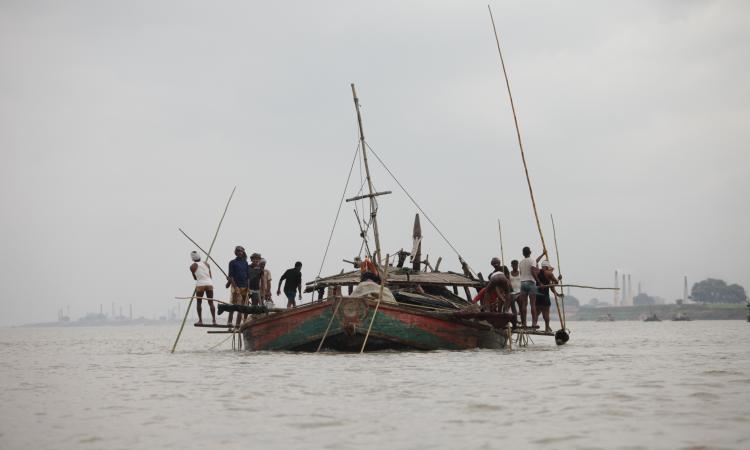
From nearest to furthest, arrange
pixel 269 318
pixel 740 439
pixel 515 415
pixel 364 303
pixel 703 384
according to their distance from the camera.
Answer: pixel 740 439
pixel 515 415
pixel 703 384
pixel 364 303
pixel 269 318

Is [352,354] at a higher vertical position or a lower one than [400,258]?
lower

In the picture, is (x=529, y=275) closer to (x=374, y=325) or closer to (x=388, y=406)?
(x=374, y=325)

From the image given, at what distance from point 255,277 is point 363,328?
163 inches

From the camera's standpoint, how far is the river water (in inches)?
292

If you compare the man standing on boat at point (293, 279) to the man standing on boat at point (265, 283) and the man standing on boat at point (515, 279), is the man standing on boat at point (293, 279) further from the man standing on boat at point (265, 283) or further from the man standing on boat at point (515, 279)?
the man standing on boat at point (515, 279)

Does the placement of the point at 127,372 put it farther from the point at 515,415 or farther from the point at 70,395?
the point at 515,415

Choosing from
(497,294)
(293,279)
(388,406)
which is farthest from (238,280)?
(388,406)

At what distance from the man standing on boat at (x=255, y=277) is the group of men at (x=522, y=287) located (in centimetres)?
532

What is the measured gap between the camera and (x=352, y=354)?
58.5 feet

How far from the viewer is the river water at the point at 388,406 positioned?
24.3ft

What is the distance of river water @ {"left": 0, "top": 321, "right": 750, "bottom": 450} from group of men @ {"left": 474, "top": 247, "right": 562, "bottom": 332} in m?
4.64

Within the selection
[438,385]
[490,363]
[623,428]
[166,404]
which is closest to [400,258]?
[490,363]

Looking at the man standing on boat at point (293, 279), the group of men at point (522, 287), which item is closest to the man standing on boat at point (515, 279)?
the group of men at point (522, 287)

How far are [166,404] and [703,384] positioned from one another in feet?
22.6
